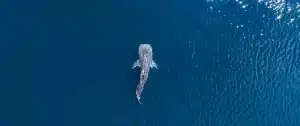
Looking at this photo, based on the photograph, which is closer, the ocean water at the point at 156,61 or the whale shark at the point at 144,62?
the ocean water at the point at 156,61

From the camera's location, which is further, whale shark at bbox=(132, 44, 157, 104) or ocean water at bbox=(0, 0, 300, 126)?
whale shark at bbox=(132, 44, 157, 104)

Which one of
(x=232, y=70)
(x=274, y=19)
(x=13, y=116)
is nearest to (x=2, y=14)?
(x=13, y=116)

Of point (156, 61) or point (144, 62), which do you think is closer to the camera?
point (144, 62)

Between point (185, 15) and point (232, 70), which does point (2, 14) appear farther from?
point (232, 70)
